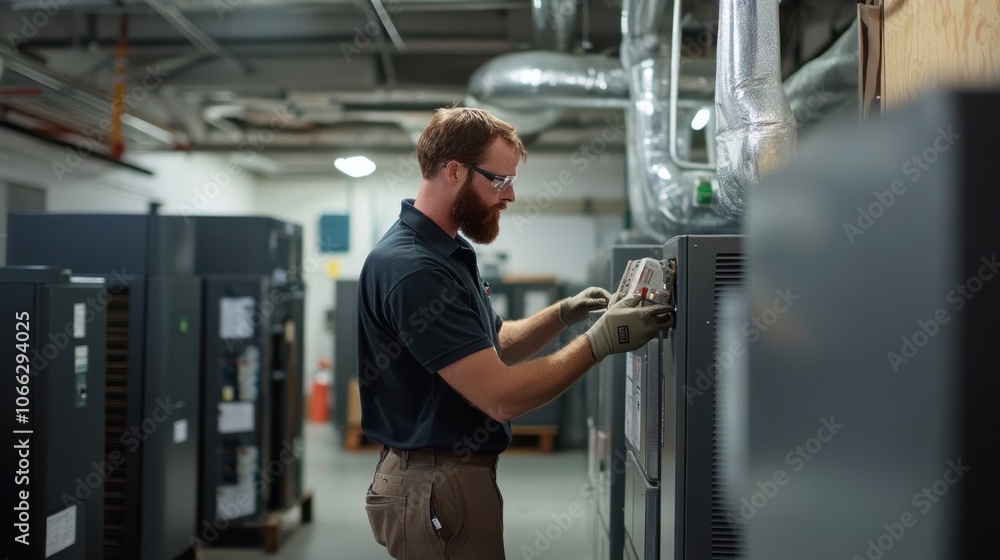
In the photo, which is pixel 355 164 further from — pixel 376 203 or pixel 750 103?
pixel 750 103

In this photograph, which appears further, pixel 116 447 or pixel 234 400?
pixel 234 400

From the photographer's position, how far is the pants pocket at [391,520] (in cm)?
164

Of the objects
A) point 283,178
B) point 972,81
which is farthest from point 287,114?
point 972,81

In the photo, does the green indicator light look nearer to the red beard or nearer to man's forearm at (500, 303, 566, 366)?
man's forearm at (500, 303, 566, 366)

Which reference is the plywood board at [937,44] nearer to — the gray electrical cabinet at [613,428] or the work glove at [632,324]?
the work glove at [632,324]

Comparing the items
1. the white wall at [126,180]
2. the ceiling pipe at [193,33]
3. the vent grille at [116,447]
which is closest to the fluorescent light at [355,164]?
the ceiling pipe at [193,33]

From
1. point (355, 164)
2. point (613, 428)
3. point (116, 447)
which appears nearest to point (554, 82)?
point (355, 164)

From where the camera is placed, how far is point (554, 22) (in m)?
4.41

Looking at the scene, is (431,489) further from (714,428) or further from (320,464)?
(320,464)

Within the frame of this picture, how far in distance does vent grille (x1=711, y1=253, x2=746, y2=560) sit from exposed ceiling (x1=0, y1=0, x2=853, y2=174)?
3.03 meters

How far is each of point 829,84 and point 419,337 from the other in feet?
7.33

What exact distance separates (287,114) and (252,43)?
172 centimetres

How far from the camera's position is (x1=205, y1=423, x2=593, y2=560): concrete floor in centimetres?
420

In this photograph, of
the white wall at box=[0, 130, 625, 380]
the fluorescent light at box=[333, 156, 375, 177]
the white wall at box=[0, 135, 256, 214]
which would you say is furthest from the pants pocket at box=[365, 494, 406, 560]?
the white wall at box=[0, 130, 625, 380]
